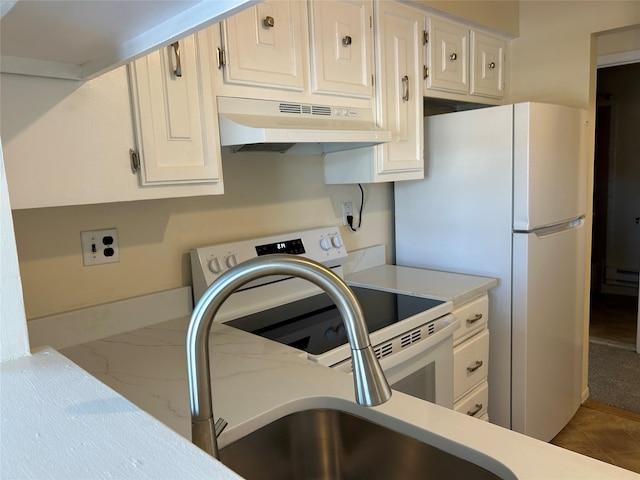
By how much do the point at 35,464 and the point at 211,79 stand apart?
121cm

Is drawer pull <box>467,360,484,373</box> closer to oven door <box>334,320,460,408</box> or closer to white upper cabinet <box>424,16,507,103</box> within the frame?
oven door <box>334,320,460,408</box>

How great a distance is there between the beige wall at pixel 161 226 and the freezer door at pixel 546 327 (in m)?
0.87

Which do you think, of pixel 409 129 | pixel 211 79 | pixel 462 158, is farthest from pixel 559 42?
pixel 211 79

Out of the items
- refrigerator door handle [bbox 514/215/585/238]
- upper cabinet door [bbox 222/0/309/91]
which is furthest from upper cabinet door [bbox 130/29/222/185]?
refrigerator door handle [bbox 514/215/585/238]

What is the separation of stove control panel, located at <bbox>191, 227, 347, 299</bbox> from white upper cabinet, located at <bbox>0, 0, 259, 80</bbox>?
2.47 ft

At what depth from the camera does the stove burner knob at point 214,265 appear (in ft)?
5.74

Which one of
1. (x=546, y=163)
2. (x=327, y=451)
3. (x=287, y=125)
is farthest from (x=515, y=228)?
(x=327, y=451)

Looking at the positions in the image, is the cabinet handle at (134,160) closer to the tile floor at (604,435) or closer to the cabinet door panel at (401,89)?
the cabinet door panel at (401,89)

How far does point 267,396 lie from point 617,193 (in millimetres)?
→ 5117

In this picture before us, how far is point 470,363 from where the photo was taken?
6.95 ft

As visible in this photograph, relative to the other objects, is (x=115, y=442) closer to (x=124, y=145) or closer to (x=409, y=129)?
(x=124, y=145)

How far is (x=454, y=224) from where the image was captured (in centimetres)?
243

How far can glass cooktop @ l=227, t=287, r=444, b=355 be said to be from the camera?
1.59 m

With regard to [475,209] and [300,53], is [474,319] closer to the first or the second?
[475,209]
